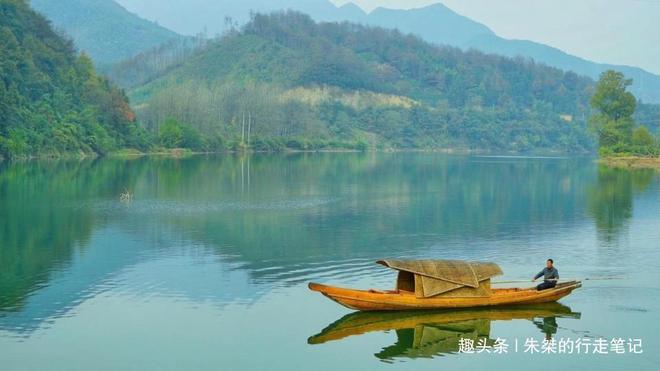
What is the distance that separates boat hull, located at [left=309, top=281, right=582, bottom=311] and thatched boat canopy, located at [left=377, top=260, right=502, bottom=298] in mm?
173

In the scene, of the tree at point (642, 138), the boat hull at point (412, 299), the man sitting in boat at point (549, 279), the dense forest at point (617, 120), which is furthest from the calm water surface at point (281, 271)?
the dense forest at point (617, 120)

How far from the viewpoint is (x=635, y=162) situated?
101250 mm

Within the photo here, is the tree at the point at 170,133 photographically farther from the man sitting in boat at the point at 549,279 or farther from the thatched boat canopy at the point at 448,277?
the thatched boat canopy at the point at 448,277

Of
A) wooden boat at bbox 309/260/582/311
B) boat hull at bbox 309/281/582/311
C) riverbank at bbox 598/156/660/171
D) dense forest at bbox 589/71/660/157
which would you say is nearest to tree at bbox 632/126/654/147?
dense forest at bbox 589/71/660/157

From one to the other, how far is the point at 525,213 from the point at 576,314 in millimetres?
25504

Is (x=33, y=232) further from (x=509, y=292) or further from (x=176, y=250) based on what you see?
(x=509, y=292)

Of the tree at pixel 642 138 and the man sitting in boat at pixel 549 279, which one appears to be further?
the tree at pixel 642 138

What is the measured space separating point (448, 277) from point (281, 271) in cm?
816

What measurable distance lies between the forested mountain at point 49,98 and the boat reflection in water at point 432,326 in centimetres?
7460

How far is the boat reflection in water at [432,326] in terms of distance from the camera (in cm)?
1983

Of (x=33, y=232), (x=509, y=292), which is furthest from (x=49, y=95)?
(x=509, y=292)

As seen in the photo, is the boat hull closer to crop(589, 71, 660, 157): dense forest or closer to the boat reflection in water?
the boat reflection in water

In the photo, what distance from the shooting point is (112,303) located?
77.6 ft

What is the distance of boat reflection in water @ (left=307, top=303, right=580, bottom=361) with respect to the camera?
19.8m
